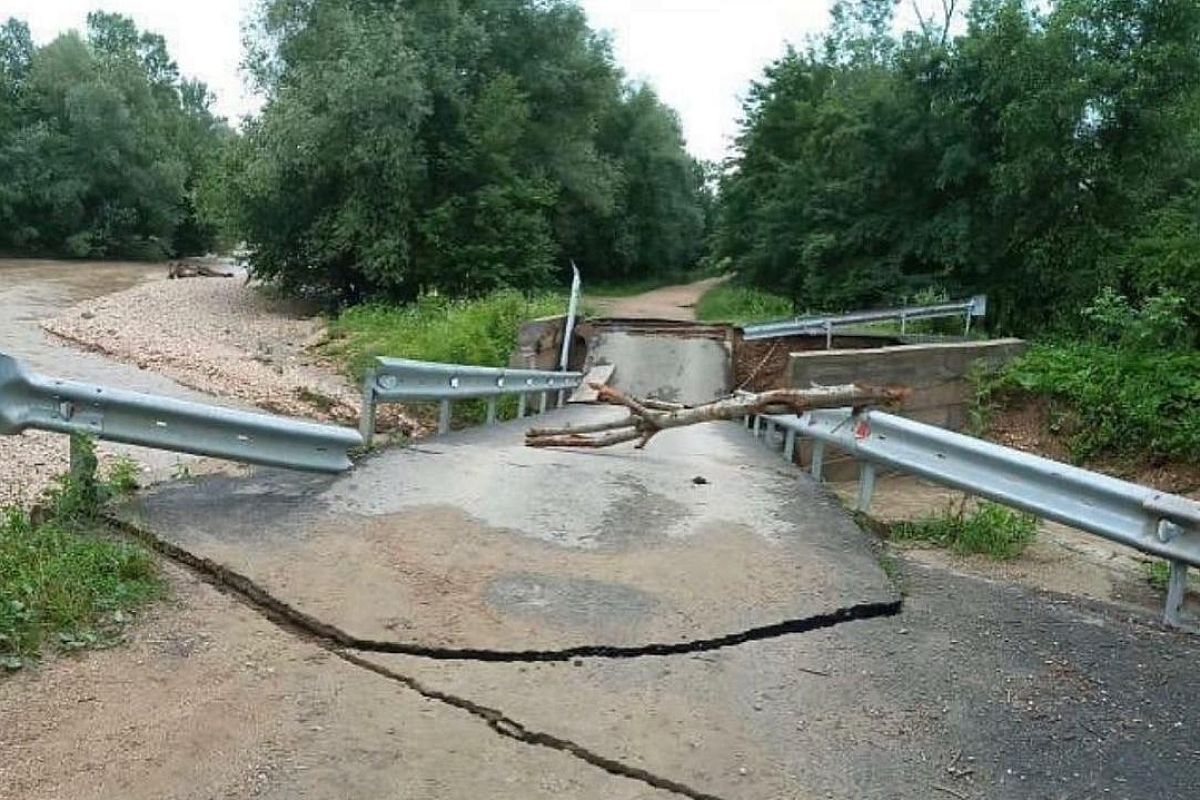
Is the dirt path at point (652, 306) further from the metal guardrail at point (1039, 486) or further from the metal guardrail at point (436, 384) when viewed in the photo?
the metal guardrail at point (1039, 486)

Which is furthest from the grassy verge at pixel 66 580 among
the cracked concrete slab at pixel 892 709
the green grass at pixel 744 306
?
the green grass at pixel 744 306

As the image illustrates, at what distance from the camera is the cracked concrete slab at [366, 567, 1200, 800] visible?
2.75 meters

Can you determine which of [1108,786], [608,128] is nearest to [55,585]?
[1108,786]

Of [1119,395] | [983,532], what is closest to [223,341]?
[1119,395]

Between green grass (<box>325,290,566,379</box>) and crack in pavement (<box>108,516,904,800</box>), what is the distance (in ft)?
30.9

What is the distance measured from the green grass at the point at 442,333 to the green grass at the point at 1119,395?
7.07m

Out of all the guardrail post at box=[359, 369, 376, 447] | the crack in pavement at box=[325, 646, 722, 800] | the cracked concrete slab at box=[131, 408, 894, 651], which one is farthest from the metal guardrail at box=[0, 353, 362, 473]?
the crack in pavement at box=[325, 646, 722, 800]

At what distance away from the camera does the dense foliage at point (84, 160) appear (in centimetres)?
4988

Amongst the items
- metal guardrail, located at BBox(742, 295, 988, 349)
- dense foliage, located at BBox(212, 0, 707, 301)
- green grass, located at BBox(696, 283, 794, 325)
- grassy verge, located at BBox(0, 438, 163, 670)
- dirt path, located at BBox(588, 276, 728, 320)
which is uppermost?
dense foliage, located at BBox(212, 0, 707, 301)

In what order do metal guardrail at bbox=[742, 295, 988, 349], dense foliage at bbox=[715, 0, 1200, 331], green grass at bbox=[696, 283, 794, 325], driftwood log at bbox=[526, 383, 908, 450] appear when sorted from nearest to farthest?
1. driftwood log at bbox=[526, 383, 908, 450]
2. metal guardrail at bbox=[742, 295, 988, 349]
3. dense foliage at bbox=[715, 0, 1200, 331]
4. green grass at bbox=[696, 283, 794, 325]

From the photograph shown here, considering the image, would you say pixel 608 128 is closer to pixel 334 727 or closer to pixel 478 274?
pixel 478 274

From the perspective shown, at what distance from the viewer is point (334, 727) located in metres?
2.79

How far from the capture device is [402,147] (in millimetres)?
26219

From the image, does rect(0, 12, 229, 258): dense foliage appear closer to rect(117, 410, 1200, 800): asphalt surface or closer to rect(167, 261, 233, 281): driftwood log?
rect(167, 261, 233, 281): driftwood log
